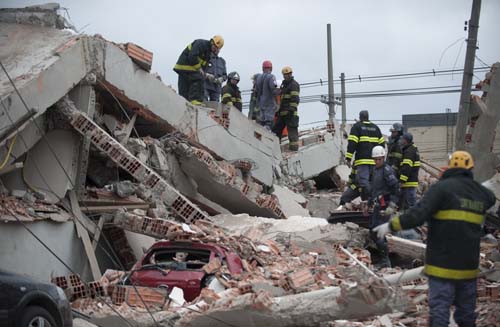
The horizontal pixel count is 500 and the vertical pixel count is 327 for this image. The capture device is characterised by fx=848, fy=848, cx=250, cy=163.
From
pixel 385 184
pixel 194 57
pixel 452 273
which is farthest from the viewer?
pixel 194 57

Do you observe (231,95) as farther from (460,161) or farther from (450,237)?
(450,237)

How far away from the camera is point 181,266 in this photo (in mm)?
11172

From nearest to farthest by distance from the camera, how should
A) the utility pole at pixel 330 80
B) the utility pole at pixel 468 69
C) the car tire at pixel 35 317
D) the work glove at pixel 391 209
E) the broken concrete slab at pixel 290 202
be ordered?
the car tire at pixel 35 317
the work glove at pixel 391 209
the utility pole at pixel 468 69
the broken concrete slab at pixel 290 202
the utility pole at pixel 330 80

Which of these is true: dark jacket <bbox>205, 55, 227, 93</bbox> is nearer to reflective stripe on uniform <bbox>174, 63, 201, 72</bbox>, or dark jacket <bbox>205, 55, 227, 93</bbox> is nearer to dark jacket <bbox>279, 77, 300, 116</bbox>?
reflective stripe on uniform <bbox>174, 63, 201, 72</bbox>

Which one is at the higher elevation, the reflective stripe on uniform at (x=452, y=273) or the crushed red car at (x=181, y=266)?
the reflective stripe on uniform at (x=452, y=273)

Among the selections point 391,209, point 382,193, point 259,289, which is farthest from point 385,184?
point 259,289

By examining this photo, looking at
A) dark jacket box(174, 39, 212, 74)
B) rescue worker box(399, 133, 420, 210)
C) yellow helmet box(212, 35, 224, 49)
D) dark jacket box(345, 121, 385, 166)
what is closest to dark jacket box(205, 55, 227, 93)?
dark jacket box(174, 39, 212, 74)

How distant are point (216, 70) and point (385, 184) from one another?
660 cm

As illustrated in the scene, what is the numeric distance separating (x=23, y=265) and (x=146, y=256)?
2200mm

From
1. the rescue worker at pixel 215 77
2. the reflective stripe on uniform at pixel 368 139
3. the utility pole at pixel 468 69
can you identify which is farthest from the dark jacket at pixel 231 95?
the utility pole at pixel 468 69

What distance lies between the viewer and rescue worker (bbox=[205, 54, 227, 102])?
19062 millimetres

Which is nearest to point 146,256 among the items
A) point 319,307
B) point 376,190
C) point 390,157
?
point 319,307

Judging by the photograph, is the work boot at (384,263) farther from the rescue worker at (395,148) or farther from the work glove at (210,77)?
the work glove at (210,77)

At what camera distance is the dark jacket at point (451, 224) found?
7645 mm
